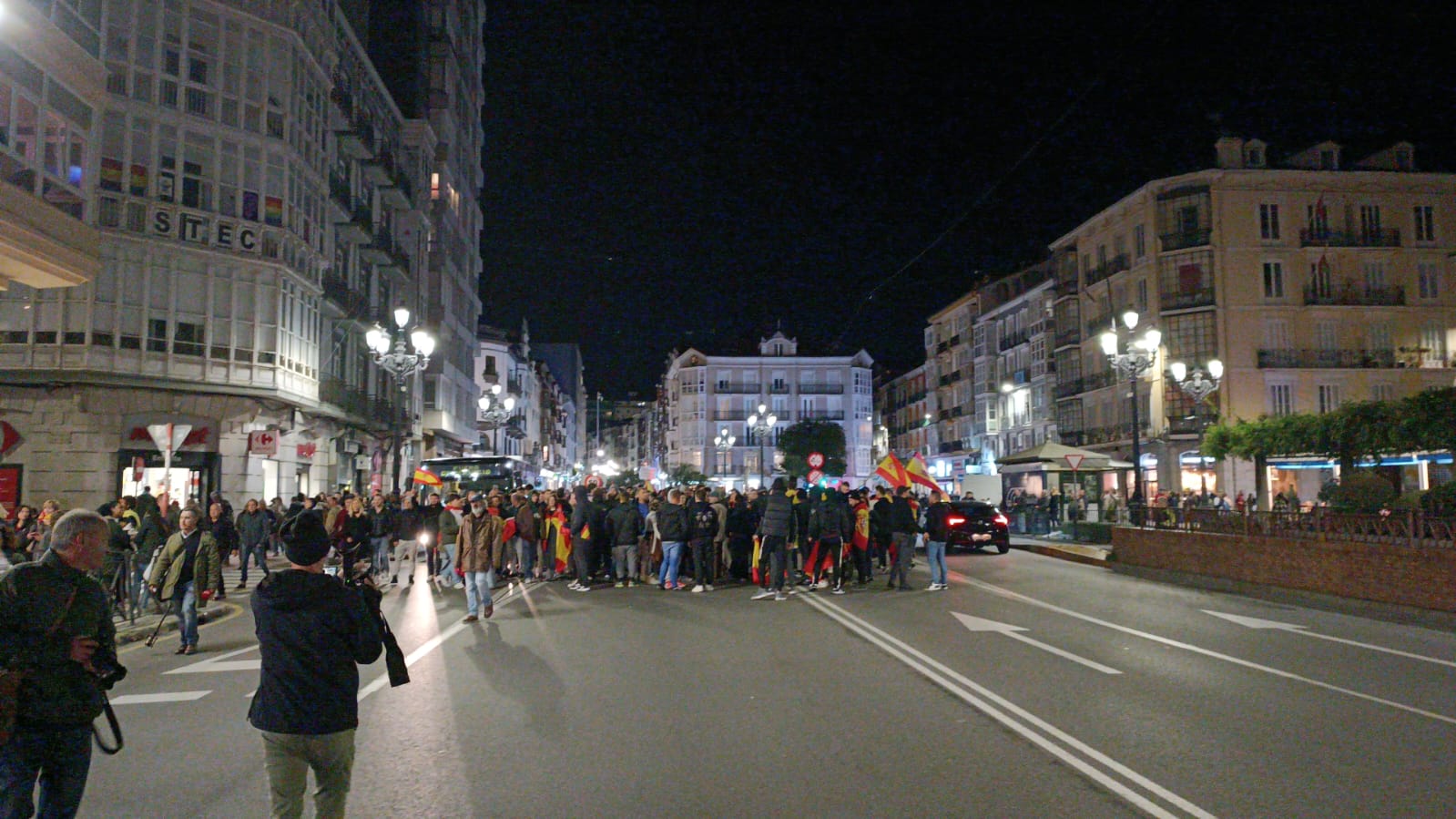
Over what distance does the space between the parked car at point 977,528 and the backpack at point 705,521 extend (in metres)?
11.5

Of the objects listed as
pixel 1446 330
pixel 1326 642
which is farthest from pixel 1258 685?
pixel 1446 330

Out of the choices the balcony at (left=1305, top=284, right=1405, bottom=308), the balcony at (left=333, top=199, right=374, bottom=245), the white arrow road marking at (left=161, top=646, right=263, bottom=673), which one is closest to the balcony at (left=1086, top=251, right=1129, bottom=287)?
the balcony at (left=1305, top=284, right=1405, bottom=308)

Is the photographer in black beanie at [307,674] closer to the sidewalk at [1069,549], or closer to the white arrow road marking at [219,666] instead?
the white arrow road marking at [219,666]

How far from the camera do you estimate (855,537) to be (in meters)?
19.6

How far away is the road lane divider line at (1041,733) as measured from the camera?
5.84m

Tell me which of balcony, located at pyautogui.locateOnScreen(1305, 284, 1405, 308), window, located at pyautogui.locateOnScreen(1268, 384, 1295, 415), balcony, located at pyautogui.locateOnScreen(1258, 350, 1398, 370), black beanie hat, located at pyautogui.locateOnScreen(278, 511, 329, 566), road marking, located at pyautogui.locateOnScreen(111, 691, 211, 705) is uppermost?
balcony, located at pyautogui.locateOnScreen(1305, 284, 1405, 308)

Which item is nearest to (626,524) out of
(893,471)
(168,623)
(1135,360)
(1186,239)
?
(168,623)

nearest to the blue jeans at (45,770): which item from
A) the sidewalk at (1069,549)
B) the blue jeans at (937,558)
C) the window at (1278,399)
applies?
the blue jeans at (937,558)

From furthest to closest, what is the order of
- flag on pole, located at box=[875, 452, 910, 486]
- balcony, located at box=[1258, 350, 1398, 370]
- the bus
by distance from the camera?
balcony, located at box=[1258, 350, 1398, 370] → the bus → flag on pole, located at box=[875, 452, 910, 486]

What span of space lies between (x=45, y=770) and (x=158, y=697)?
5511mm

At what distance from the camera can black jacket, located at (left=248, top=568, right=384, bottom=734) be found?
14.6ft

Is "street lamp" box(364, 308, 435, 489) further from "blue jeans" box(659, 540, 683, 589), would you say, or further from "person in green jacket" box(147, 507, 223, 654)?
"person in green jacket" box(147, 507, 223, 654)

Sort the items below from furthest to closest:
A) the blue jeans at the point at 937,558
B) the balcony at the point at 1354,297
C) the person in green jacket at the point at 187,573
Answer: the balcony at the point at 1354,297
the blue jeans at the point at 937,558
the person in green jacket at the point at 187,573

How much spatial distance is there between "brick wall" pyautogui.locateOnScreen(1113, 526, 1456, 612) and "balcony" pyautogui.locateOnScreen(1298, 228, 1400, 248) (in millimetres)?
35068
